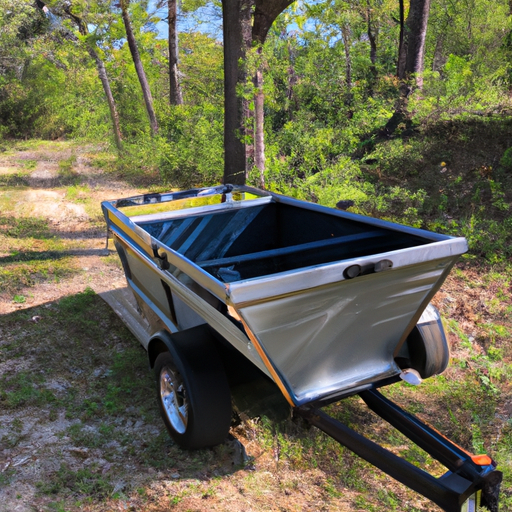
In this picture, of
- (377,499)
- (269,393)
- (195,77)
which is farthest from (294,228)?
(195,77)

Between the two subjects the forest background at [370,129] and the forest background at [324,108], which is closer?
the forest background at [370,129]

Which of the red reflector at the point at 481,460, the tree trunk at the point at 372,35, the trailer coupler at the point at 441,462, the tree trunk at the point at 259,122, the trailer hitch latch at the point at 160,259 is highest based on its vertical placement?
the tree trunk at the point at 372,35

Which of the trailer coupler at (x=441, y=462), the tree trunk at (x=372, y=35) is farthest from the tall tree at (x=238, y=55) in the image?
the tree trunk at (x=372, y=35)

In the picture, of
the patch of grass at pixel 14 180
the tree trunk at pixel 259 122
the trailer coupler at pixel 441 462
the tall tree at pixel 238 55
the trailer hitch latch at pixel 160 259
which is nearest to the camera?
the trailer coupler at pixel 441 462

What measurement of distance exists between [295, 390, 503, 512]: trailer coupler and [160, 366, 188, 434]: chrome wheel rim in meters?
0.92

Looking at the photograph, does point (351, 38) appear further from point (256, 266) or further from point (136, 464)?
point (136, 464)

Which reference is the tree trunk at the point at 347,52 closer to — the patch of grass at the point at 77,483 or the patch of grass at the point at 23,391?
the patch of grass at the point at 23,391

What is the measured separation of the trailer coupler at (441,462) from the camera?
224 cm

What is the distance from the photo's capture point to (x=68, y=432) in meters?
3.46

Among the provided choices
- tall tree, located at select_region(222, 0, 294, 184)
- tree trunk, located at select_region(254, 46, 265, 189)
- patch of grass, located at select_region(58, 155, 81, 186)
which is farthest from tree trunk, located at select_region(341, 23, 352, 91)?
patch of grass, located at select_region(58, 155, 81, 186)

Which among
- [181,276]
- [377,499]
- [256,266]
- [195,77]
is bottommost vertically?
[377,499]

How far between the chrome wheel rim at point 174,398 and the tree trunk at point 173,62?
14.3m

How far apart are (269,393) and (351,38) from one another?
20.2m

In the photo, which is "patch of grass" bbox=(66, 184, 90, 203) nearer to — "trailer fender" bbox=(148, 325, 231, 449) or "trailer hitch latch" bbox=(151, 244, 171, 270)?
"trailer hitch latch" bbox=(151, 244, 171, 270)
